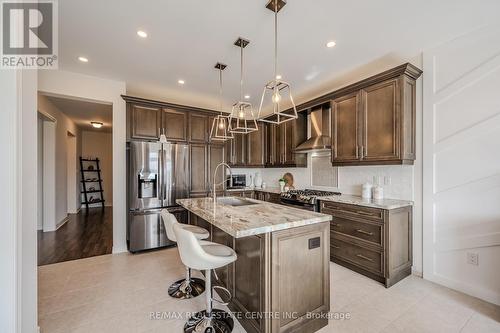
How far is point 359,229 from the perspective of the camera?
8.93 ft

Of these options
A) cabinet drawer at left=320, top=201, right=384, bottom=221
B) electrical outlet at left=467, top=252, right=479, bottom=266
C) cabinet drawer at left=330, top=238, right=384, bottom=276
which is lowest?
cabinet drawer at left=330, top=238, right=384, bottom=276

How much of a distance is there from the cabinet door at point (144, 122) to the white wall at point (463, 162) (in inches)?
163

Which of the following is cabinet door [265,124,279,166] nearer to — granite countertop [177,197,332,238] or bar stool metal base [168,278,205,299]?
granite countertop [177,197,332,238]

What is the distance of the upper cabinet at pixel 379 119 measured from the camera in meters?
2.57

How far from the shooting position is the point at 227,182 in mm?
4957

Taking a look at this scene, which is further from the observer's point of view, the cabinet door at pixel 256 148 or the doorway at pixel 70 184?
the cabinet door at pixel 256 148

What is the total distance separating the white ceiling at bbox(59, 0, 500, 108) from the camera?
6.57 ft

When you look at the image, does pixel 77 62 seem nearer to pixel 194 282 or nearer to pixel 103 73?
pixel 103 73

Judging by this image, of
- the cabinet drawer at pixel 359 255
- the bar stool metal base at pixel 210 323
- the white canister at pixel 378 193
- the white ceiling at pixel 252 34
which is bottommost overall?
the bar stool metal base at pixel 210 323

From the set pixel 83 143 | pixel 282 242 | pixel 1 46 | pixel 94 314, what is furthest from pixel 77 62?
pixel 83 143

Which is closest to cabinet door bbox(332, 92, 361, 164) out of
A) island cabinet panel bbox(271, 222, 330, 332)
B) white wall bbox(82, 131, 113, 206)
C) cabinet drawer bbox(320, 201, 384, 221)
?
cabinet drawer bbox(320, 201, 384, 221)

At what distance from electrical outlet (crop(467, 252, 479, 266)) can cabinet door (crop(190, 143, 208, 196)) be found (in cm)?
384

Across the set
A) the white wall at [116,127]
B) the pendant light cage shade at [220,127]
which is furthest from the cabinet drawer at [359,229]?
the white wall at [116,127]

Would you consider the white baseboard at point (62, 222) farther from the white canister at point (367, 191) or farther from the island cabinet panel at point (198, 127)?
the white canister at point (367, 191)
